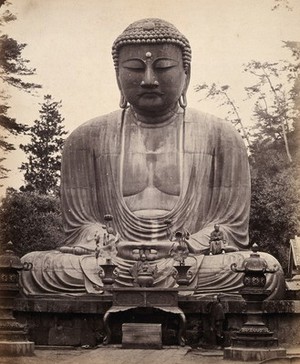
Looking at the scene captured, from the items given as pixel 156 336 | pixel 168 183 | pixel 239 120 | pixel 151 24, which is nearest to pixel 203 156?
pixel 168 183

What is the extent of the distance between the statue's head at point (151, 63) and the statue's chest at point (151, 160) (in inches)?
13.8

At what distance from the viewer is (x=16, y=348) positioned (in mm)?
9602

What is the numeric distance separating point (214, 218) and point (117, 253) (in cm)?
165

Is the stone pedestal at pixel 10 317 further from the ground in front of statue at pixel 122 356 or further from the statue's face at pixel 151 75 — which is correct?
the statue's face at pixel 151 75

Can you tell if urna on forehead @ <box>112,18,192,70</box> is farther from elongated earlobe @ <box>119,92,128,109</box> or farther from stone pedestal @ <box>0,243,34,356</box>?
stone pedestal @ <box>0,243,34,356</box>

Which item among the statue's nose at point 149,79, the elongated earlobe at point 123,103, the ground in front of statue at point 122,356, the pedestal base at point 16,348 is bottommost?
the ground in front of statue at point 122,356

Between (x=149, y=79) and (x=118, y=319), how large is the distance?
3.69 meters

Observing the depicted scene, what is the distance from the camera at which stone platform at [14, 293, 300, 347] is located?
10.9 metres

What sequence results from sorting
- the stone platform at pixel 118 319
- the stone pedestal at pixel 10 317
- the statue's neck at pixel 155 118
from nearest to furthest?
the stone pedestal at pixel 10 317 < the stone platform at pixel 118 319 < the statue's neck at pixel 155 118

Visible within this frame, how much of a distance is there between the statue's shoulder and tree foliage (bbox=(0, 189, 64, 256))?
21.0ft

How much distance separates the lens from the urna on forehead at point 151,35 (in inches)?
523

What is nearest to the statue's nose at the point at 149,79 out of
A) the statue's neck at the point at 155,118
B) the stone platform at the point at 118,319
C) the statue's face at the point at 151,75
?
the statue's face at the point at 151,75

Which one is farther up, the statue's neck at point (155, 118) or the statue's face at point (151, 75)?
the statue's face at point (151, 75)

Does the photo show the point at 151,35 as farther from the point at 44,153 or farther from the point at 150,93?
the point at 44,153
